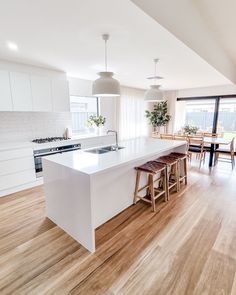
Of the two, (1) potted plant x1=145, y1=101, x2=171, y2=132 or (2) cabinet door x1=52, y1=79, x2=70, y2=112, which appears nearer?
(2) cabinet door x1=52, y1=79, x2=70, y2=112

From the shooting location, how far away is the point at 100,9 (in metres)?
1.48

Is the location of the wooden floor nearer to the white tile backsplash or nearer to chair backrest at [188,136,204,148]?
the white tile backsplash

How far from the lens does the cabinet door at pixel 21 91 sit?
3173 millimetres

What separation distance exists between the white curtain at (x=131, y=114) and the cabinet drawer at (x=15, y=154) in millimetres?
3030

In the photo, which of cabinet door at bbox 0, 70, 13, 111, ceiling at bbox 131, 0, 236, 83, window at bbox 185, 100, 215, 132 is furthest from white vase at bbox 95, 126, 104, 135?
window at bbox 185, 100, 215, 132

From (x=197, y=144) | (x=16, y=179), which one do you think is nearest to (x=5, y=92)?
(x=16, y=179)

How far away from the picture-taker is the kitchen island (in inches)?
71.9

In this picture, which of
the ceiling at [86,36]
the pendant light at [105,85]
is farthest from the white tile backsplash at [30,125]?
the pendant light at [105,85]

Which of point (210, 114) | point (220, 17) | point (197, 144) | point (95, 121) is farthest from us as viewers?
point (210, 114)

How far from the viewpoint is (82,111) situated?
501cm

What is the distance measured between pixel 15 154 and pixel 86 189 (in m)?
2.03

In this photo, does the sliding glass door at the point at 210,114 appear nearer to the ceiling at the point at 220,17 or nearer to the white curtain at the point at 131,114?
the white curtain at the point at 131,114

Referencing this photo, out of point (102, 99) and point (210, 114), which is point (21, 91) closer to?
point (102, 99)

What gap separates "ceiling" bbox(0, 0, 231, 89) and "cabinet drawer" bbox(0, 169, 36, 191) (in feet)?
6.59
